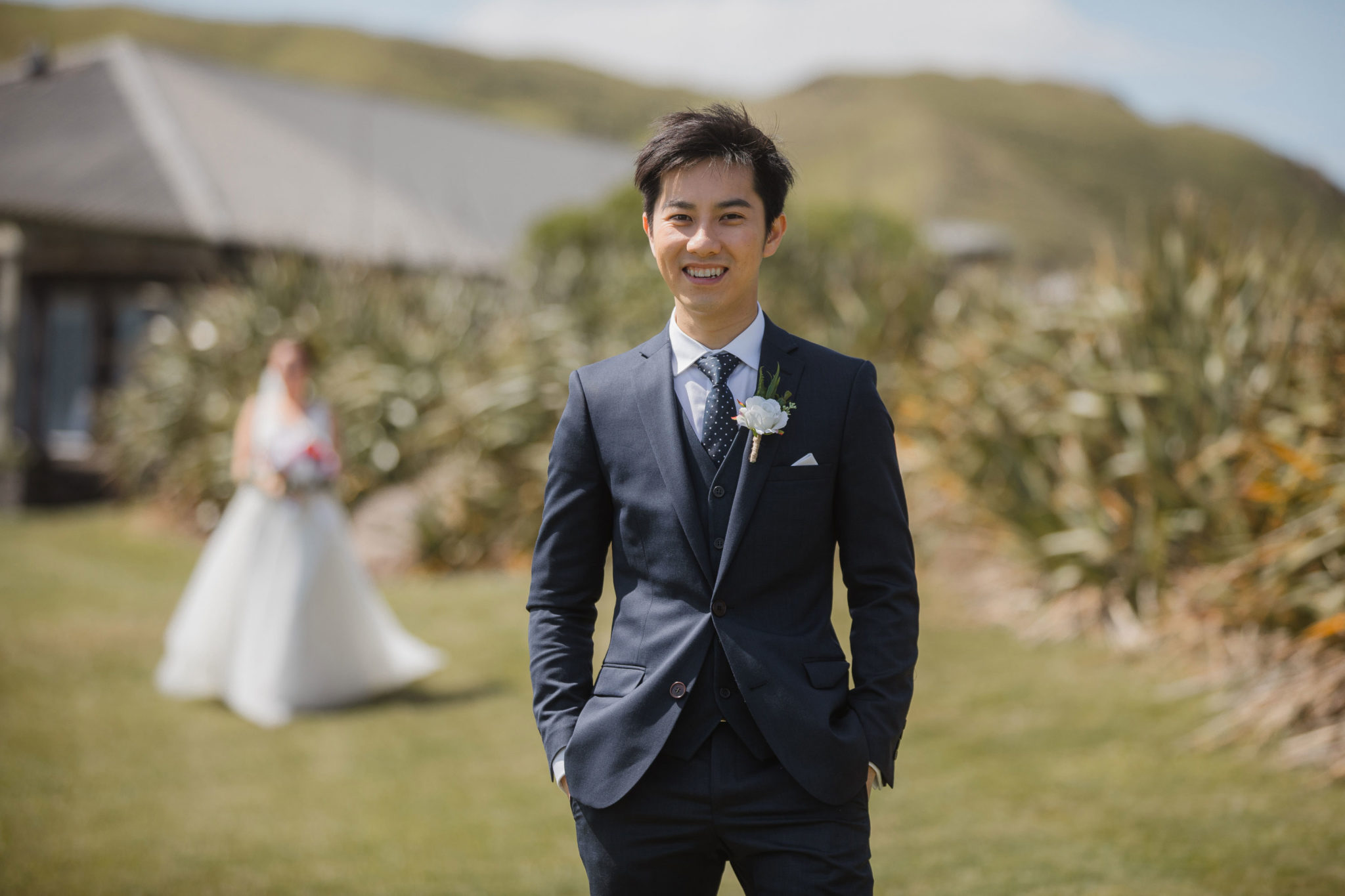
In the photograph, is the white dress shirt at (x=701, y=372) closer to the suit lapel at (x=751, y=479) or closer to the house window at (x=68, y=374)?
the suit lapel at (x=751, y=479)

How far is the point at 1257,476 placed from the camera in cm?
628

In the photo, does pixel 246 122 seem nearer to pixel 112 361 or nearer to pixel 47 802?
pixel 112 361

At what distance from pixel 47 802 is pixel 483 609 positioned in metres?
3.80

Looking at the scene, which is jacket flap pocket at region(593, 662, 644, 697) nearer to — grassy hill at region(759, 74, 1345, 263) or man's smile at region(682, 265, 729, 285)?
man's smile at region(682, 265, 729, 285)

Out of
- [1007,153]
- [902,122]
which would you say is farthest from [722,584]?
[902,122]

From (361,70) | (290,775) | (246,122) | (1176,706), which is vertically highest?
(361,70)

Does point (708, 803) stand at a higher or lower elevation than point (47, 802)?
higher

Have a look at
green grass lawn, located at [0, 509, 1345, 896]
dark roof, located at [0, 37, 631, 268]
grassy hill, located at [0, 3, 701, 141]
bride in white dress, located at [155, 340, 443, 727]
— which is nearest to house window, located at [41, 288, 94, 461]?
dark roof, located at [0, 37, 631, 268]

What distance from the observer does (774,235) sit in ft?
7.41

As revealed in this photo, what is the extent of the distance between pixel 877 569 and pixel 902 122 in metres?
107

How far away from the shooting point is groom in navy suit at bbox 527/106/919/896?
2.03 m

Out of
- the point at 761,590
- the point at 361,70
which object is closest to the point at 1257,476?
the point at 761,590

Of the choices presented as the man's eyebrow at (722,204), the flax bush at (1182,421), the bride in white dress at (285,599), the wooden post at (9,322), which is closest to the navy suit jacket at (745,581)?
the man's eyebrow at (722,204)

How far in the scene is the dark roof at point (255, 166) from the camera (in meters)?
19.6
